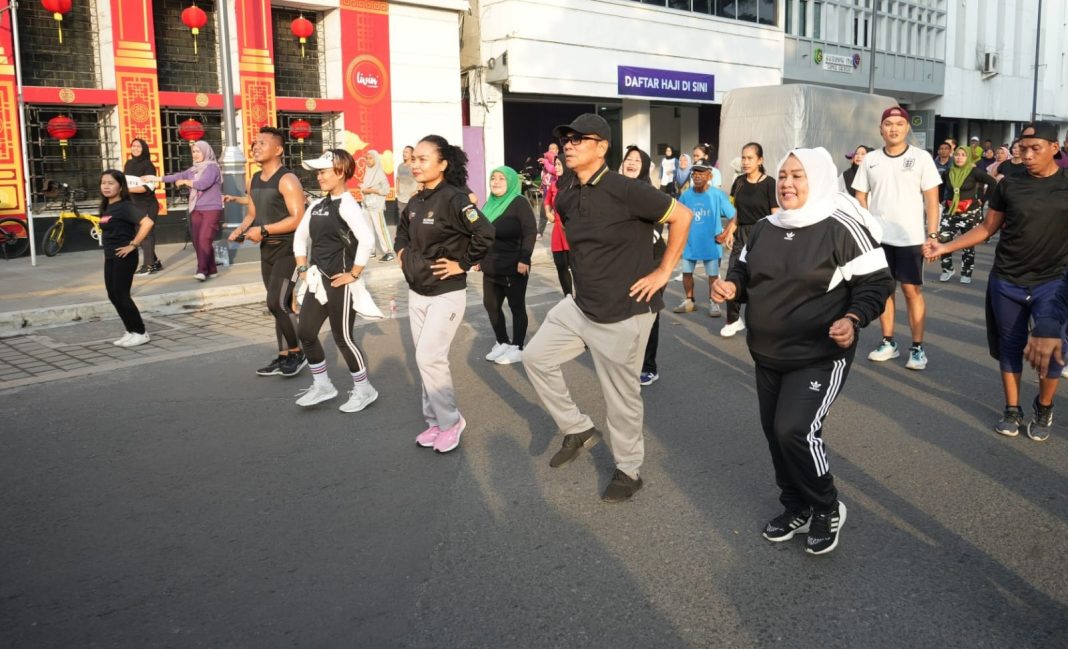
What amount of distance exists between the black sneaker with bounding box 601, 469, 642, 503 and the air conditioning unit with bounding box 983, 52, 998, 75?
4771 cm

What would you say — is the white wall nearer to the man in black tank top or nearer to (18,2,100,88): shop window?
(18,2,100,88): shop window

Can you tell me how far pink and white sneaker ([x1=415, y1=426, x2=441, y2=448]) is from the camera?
18.3 feet

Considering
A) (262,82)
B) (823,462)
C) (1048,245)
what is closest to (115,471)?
(823,462)

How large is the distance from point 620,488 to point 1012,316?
2849 millimetres

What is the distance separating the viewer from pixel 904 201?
730cm

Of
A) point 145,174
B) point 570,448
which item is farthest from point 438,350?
point 145,174

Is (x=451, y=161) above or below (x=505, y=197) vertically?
above

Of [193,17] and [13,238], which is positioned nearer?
[13,238]

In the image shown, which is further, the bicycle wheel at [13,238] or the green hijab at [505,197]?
the bicycle wheel at [13,238]

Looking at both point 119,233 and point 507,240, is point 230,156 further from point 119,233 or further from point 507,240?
point 507,240

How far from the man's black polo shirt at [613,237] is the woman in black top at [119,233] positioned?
5049mm

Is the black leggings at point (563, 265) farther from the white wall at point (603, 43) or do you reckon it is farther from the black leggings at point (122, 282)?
the white wall at point (603, 43)

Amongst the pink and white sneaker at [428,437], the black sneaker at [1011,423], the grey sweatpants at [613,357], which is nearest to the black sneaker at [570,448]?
the grey sweatpants at [613,357]

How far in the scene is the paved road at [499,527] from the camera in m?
3.42
